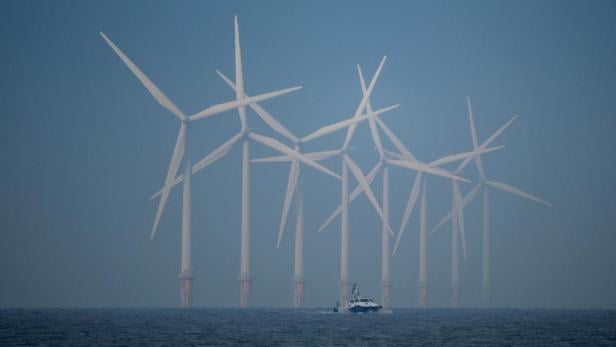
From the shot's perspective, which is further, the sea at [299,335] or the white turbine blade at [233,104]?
the white turbine blade at [233,104]

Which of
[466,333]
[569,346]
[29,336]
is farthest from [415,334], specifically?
[29,336]

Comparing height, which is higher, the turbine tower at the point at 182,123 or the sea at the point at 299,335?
the turbine tower at the point at 182,123

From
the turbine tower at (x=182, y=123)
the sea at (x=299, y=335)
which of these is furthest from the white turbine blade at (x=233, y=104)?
the sea at (x=299, y=335)

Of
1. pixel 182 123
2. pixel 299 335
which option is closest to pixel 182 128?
pixel 182 123

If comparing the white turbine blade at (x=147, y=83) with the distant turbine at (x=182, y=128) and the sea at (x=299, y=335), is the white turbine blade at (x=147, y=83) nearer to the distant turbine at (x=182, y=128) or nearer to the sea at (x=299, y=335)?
the distant turbine at (x=182, y=128)

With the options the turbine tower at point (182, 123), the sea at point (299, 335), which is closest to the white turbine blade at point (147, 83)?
the turbine tower at point (182, 123)

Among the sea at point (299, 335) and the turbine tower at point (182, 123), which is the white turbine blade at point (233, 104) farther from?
the sea at point (299, 335)

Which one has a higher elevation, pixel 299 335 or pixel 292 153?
pixel 292 153

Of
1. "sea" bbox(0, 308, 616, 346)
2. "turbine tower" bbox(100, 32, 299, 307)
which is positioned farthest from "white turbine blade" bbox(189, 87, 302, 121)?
"sea" bbox(0, 308, 616, 346)

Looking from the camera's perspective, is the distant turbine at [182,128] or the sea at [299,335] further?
the distant turbine at [182,128]

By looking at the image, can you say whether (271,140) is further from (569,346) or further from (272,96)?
(569,346)

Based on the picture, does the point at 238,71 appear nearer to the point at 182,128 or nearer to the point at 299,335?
the point at 182,128

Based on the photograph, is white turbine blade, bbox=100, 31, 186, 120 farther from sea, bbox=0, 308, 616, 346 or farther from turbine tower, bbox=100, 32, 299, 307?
sea, bbox=0, 308, 616, 346

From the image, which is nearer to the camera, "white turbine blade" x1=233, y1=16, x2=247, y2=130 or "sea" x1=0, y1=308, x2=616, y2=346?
"sea" x1=0, y1=308, x2=616, y2=346
